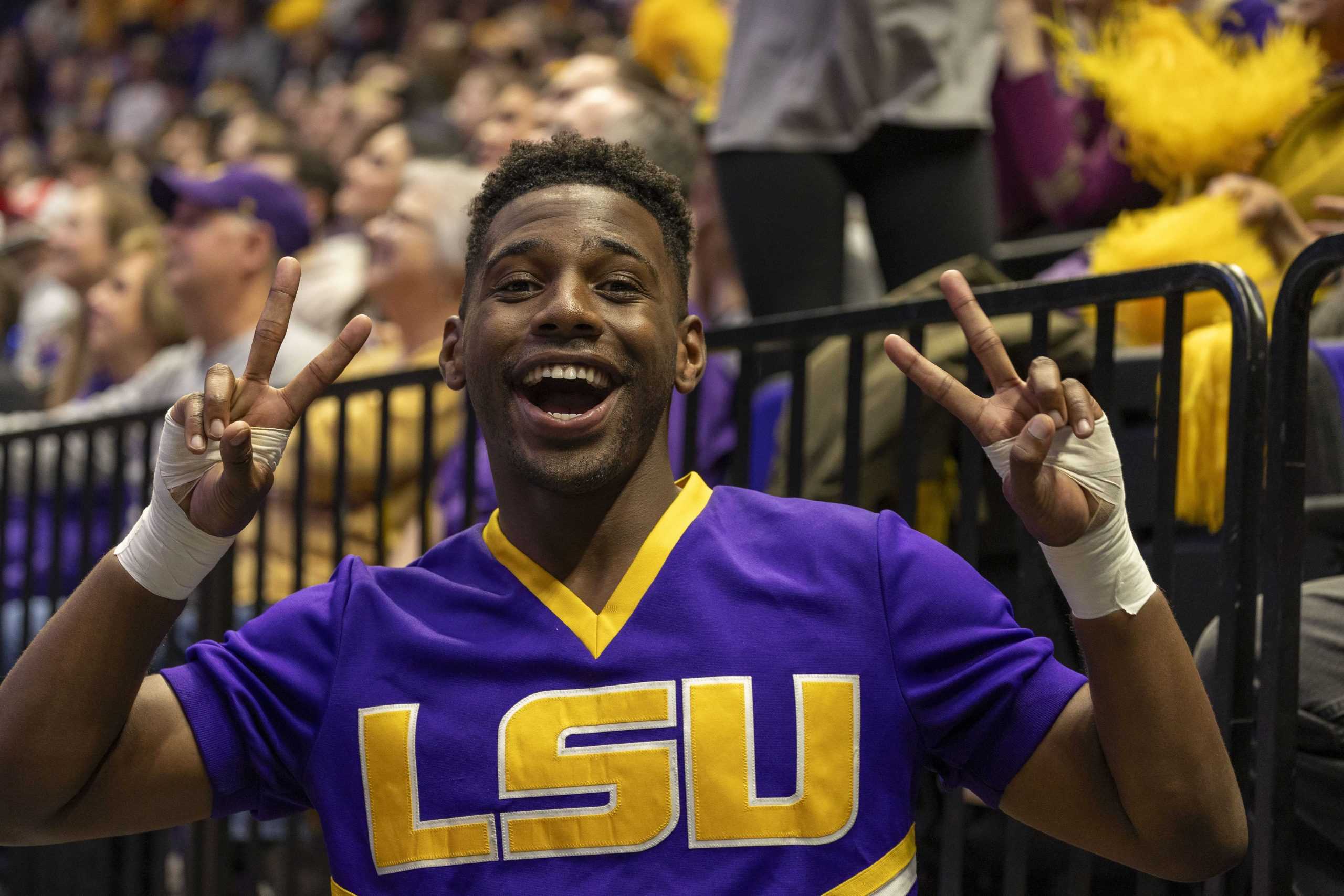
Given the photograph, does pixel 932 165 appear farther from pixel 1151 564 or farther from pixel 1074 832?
pixel 1074 832

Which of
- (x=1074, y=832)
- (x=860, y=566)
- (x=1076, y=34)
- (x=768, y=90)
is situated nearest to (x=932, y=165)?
(x=768, y=90)

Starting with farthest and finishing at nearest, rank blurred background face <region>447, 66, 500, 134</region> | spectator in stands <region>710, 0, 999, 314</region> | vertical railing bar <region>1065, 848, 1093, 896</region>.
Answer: blurred background face <region>447, 66, 500, 134</region>
spectator in stands <region>710, 0, 999, 314</region>
vertical railing bar <region>1065, 848, 1093, 896</region>

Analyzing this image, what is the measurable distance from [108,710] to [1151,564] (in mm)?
1317

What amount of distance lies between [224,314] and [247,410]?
3054mm

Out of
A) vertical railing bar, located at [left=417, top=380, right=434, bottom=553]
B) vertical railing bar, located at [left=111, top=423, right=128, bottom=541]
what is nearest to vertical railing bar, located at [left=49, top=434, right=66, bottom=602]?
vertical railing bar, located at [left=111, top=423, right=128, bottom=541]

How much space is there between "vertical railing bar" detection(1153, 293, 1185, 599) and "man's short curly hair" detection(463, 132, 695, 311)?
653mm

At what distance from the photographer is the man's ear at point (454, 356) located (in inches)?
81.4

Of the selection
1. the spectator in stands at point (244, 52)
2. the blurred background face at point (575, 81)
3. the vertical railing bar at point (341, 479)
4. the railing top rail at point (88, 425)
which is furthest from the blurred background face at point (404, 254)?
the spectator in stands at point (244, 52)

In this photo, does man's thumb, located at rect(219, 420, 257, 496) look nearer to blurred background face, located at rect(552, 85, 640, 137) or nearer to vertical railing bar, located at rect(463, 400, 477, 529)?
vertical railing bar, located at rect(463, 400, 477, 529)

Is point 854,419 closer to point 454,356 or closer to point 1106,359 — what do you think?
point 1106,359

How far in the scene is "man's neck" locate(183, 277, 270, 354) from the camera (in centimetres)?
466

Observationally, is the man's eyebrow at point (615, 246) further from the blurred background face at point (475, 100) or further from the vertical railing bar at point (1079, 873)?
the blurred background face at point (475, 100)

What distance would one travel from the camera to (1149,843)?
62.9 inches

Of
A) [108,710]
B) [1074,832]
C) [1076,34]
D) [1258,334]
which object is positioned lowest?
[1074,832]
